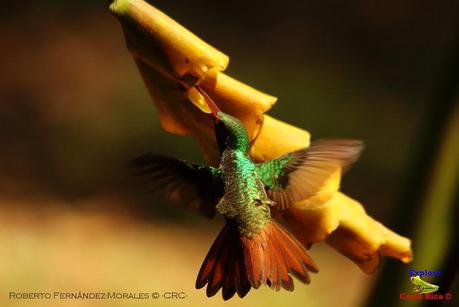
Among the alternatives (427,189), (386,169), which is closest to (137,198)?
(386,169)

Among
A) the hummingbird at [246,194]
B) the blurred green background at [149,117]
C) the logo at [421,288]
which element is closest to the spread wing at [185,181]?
the hummingbird at [246,194]

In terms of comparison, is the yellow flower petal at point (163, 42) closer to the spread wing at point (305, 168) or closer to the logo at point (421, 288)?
the spread wing at point (305, 168)

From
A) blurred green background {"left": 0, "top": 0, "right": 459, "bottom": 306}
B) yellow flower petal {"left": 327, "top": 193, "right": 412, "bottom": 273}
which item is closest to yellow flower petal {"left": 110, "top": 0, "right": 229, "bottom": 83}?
yellow flower petal {"left": 327, "top": 193, "right": 412, "bottom": 273}

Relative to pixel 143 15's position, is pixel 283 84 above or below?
below

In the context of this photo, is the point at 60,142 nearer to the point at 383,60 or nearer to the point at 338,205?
the point at 383,60

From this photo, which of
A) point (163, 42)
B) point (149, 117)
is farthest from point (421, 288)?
point (149, 117)

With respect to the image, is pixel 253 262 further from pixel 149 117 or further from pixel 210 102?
pixel 149 117
